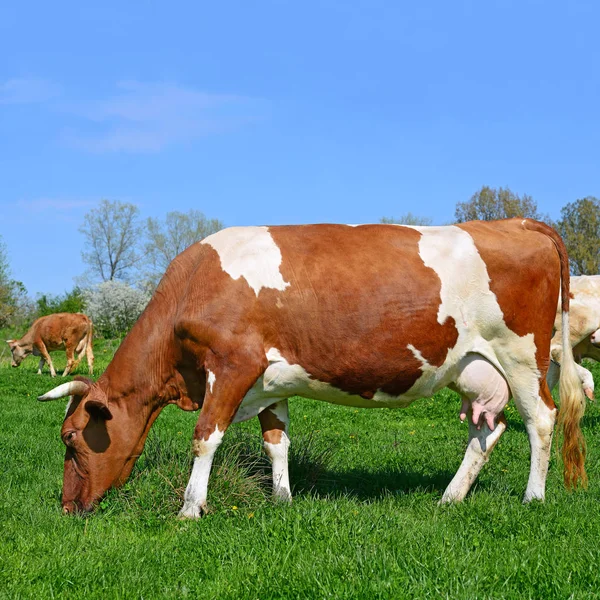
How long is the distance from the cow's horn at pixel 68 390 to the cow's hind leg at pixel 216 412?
1.29 meters

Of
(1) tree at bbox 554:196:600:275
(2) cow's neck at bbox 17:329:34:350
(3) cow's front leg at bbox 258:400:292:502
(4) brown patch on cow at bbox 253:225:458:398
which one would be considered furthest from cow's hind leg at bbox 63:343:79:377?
(1) tree at bbox 554:196:600:275

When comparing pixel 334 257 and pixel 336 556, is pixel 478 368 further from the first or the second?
pixel 336 556

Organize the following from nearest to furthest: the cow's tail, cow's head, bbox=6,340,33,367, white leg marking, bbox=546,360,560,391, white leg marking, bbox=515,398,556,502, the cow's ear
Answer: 1. the cow's ear
2. white leg marking, bbox=515,398,556,502
3. the cow's tail
4. white leg marking, bbox=546,360,560,391
5. cow's head, bbox=6,340,33,367

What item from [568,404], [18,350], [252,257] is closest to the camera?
[252,257]

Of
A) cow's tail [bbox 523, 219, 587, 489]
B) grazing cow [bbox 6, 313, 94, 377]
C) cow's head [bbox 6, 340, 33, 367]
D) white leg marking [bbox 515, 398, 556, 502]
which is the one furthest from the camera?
cow's head [bbox 6, 340, 33, 367]

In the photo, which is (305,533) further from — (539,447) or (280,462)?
(539,447)

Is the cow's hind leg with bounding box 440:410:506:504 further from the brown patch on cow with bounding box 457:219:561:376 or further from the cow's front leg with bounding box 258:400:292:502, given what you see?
the cow's front leg with bounding box 258:400:292:502

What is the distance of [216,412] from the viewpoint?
5.89m

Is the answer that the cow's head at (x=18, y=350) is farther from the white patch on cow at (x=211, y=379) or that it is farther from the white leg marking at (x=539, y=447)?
the white leg marking at (x=539, y=447)

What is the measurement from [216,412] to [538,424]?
9.46 ft

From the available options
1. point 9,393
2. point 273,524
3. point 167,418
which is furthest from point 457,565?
point 9,393

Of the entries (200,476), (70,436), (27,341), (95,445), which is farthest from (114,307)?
(200,476)

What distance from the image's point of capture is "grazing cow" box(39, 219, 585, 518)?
6.05 m

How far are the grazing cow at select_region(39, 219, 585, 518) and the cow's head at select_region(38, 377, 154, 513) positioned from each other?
1 cm
